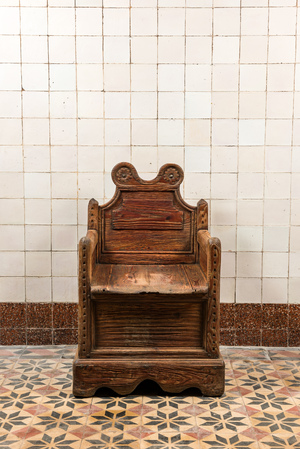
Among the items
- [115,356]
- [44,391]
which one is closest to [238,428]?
[115,356]

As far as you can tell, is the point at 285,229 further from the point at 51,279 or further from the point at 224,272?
the point at 51,279

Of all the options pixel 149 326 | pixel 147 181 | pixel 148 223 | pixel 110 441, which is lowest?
pixel 110 441

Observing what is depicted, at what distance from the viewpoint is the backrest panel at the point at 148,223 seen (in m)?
3.45

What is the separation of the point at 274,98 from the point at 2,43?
1.98 m

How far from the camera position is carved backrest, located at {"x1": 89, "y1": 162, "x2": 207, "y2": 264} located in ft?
11.3

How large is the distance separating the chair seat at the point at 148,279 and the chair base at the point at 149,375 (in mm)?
435

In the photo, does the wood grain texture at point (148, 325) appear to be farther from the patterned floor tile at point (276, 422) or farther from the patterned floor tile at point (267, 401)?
the patterned floor tile at point (276, 422)

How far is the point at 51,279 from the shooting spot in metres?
3.77

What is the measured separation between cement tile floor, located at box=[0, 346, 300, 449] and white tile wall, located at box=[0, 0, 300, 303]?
68 centimetres

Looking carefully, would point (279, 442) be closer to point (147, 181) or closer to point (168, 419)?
point (168, 419)

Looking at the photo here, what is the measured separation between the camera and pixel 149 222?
350cm

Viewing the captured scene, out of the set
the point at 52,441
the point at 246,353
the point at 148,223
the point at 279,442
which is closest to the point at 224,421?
the point at 279,442

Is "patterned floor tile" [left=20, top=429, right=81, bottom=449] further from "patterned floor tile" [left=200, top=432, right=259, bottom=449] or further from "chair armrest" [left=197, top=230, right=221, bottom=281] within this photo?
"chair armrest" [left=197, top=230, right=221, bottom=281]

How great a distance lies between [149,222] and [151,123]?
73 centimetres
